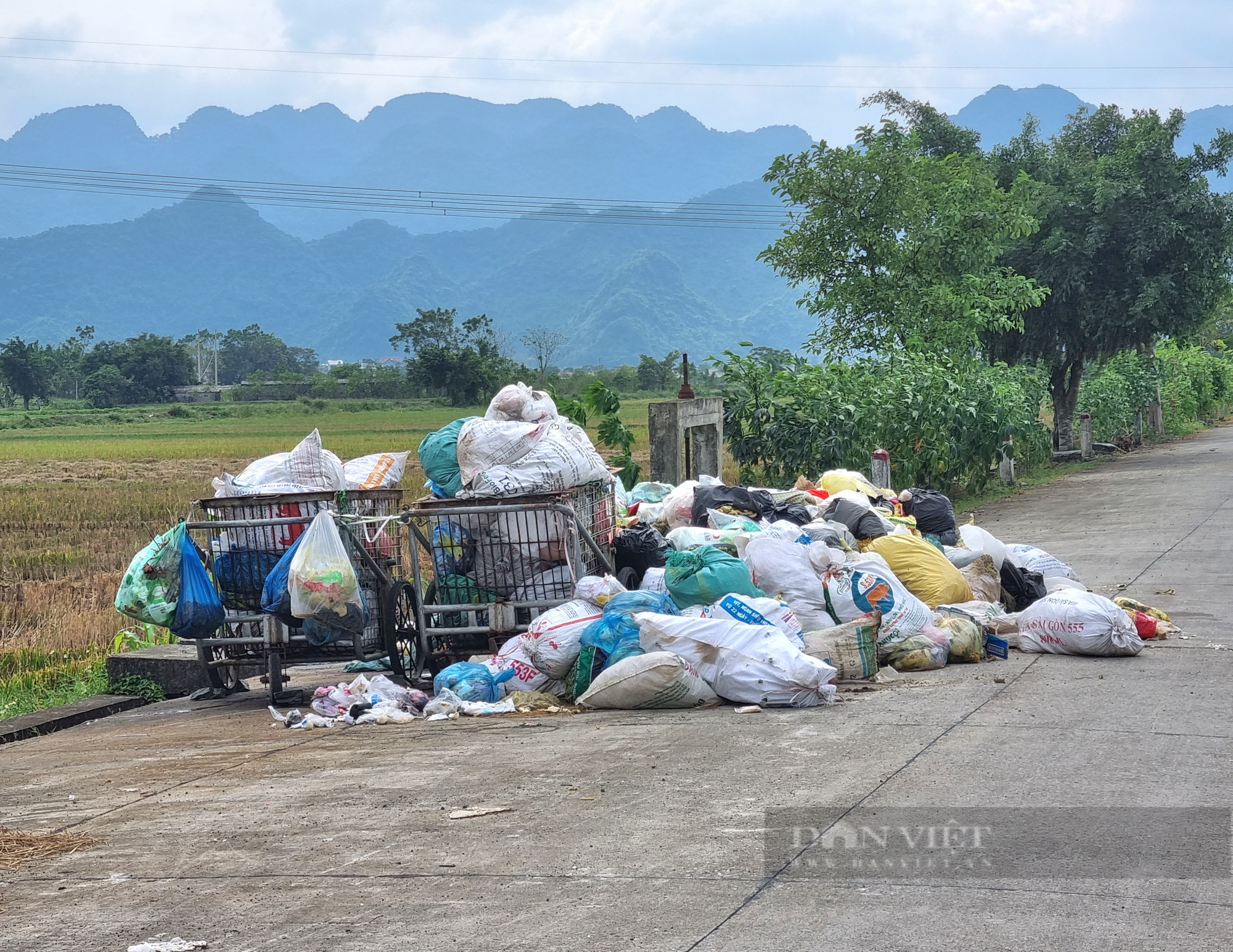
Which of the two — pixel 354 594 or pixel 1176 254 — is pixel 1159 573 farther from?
pixel 1176 254

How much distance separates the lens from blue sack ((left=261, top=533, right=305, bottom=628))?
6.68m

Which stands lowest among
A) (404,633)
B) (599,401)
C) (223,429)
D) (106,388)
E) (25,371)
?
(404,633)

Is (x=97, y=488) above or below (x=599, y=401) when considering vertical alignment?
below

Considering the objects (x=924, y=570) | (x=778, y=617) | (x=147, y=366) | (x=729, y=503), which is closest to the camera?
(x=778, y=617)

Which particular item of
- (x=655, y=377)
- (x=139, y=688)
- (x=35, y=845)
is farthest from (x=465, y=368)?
(x=35, y=845)

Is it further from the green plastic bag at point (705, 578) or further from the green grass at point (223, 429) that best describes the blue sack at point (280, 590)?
the green grass at point (223, 429)

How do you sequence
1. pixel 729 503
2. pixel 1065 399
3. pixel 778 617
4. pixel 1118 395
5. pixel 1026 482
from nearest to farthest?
1. pixel 778 617
2. pixel 729 503
3. pixel 1026 482
4. pixel 1065 399
5. pixel 1118 395

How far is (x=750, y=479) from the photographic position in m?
16.7

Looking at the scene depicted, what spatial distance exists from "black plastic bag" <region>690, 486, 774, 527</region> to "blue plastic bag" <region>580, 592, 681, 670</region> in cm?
281

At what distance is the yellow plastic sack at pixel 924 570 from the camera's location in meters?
8.41

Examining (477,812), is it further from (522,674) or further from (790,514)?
(790,514)

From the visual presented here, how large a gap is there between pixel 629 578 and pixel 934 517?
394cm

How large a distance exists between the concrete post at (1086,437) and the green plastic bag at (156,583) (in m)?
23.8

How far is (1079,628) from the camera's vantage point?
7.39 meters
